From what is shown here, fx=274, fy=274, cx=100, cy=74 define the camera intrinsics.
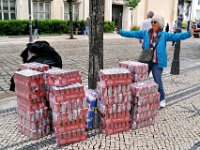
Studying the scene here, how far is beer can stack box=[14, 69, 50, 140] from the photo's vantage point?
3.86 m

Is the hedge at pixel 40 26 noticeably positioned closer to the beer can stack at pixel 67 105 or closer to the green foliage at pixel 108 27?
the green foliage at pixel 108 27

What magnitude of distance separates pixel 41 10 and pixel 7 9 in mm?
2997

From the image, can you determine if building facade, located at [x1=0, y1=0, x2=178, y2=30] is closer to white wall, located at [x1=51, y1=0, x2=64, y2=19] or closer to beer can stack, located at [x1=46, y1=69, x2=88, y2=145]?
white wall, located at [x1=51, y1=0, x2=64, y2=19]

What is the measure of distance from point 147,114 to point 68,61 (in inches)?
264

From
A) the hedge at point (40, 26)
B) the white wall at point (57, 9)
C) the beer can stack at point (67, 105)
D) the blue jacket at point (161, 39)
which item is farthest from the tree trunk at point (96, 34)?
the white wall at point (57, 9)

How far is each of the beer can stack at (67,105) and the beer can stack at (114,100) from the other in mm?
321

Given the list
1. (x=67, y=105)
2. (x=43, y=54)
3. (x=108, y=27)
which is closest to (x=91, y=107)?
(x=67, y=105)

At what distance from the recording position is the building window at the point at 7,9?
22.0m

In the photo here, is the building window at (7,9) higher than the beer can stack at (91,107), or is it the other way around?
the building window at (7,9)

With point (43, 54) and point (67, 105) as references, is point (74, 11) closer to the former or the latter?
point (43, 54)

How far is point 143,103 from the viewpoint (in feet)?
14.6

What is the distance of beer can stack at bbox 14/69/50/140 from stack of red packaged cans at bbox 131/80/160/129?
1403 millimetres

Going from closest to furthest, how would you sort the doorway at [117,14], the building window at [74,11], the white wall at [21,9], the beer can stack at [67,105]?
the beer can stack at [67,105] < the white wall at [21,9] < the building window at [74,11] < the doorway at [117,14]

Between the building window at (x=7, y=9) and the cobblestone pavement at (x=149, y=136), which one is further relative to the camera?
the building window at (x=7, y=9)
